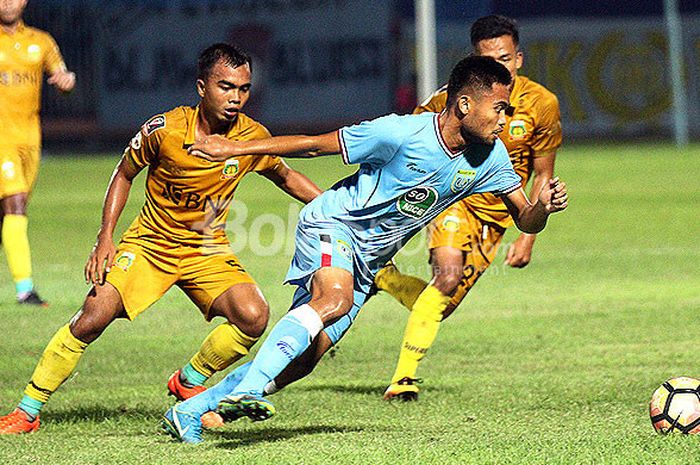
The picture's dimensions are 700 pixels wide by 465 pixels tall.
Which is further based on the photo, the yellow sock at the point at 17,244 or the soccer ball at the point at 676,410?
the yellow sock at the point at 17,244

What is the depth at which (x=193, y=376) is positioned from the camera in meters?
7.31

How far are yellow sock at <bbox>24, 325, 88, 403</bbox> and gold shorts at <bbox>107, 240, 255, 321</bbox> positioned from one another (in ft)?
1.08

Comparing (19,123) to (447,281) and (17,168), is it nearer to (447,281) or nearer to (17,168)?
(17,168)

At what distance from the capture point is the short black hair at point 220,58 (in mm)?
6910

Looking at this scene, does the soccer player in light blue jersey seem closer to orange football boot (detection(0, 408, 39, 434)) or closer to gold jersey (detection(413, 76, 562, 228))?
orange football boot (detection(0, 408, 39, 434))

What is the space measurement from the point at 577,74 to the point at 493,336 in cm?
3202

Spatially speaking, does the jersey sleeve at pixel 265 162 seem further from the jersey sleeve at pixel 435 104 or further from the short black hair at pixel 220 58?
the jersey sleeve at pixel 435 104

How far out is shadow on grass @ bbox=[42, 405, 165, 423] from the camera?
7.32 metres

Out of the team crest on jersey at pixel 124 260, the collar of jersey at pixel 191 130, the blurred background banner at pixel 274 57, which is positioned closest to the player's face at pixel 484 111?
the collar of jersey at pixel 191 130

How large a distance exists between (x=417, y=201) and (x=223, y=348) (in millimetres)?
1325

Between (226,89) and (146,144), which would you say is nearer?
(226,89)

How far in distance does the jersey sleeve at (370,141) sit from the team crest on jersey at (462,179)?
0.33 m

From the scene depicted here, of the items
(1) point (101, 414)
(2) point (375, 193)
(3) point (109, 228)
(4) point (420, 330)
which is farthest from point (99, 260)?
(4) point (420, 330)

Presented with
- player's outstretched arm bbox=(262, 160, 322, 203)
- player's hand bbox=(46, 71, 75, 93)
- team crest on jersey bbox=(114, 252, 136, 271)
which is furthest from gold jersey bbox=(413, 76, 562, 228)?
player's hand bbox=(46, 71, 75, 93)
